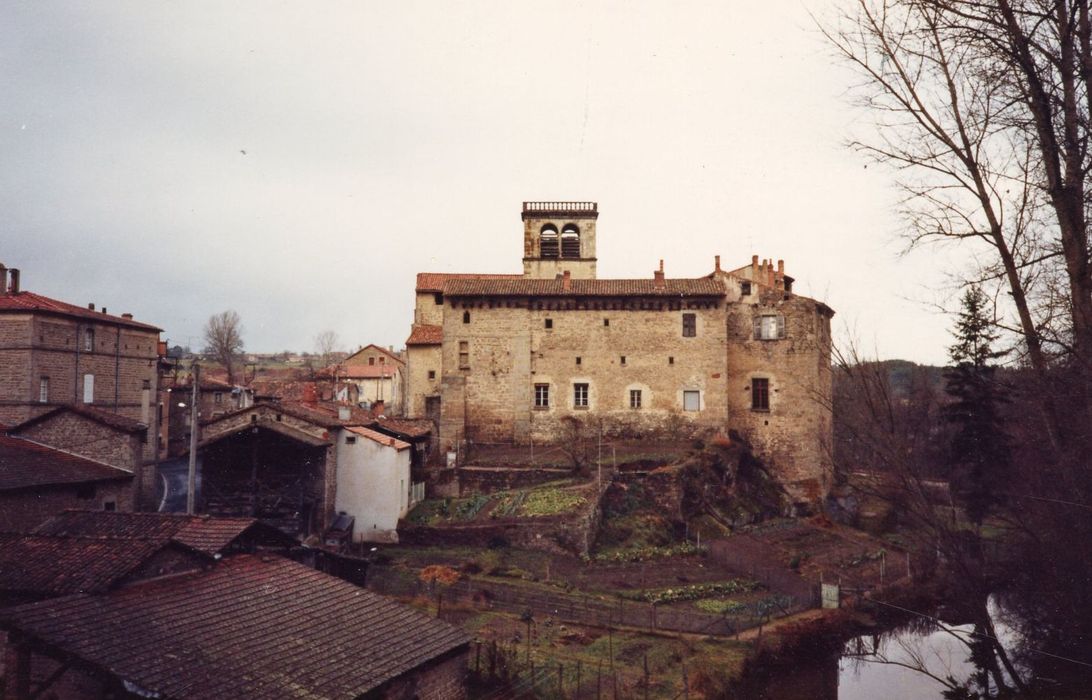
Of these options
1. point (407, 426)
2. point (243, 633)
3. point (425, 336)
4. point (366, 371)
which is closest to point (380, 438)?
point (407, 426)

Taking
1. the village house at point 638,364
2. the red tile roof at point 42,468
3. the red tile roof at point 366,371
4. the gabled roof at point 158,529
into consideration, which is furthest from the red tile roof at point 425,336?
the red tile roof at point 366,371

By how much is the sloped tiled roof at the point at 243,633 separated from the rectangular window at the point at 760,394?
22153 mm

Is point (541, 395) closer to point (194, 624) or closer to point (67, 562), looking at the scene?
point (67, 562)

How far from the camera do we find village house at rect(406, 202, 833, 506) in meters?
30.9

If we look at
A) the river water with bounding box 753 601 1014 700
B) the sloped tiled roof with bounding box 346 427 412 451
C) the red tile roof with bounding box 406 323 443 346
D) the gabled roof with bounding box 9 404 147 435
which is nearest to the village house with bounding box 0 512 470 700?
the gabled roof with bounding box 9 404 147 435

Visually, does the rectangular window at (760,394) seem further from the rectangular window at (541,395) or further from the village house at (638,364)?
the rectangular window at (541,395)

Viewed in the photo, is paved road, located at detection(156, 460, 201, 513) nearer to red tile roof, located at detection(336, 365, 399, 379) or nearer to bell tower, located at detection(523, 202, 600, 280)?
red tile roof, located at detection(336, 365, 399, 379)

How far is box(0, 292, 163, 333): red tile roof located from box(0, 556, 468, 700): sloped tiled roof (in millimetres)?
21640

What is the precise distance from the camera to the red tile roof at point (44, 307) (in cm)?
2769

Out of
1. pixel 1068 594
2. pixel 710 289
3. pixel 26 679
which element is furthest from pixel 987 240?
pixel 710 289

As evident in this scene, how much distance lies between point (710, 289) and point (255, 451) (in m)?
18.9

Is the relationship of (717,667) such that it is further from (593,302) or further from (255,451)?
(593,302)

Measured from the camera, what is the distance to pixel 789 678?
1655 cm

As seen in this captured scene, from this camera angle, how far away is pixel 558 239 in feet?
128
